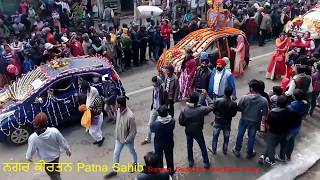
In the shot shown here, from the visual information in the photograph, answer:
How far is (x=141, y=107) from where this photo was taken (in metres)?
11.2

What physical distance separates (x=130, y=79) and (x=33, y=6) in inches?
330

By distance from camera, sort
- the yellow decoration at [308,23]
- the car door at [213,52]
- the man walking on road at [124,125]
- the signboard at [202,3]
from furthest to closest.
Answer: the signboard at [202,3], the yellow decoration at [308,23], the car door at [213,52], the man walking on road at [124,125]

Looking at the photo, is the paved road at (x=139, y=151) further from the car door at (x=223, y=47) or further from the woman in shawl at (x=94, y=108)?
the car door at (x=223, y=47)

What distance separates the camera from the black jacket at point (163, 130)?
23.1ft

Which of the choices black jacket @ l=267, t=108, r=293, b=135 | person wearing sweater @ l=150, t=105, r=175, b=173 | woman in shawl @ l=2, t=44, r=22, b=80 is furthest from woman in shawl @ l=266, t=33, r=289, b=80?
woman in shawl @ l=2, t=44, r=22, b=80

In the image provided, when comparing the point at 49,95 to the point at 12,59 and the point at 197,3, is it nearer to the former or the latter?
the point at 12,59

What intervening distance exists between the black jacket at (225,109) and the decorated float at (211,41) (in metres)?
3.98

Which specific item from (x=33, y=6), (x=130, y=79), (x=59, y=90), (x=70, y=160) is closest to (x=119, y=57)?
(x=130, y=79)

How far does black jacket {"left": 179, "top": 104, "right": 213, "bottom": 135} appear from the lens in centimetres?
736

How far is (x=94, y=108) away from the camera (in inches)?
350

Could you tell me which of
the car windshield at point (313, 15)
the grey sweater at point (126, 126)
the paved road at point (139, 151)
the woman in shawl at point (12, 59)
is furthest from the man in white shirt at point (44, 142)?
the car windshield at point (313, 15)

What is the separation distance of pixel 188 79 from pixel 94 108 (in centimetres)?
292

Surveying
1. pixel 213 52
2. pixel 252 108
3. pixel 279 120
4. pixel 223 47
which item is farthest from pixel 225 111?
pixel 223 47

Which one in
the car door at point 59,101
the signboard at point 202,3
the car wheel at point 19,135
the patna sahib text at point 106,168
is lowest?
the patna sahib text at point 106,168
